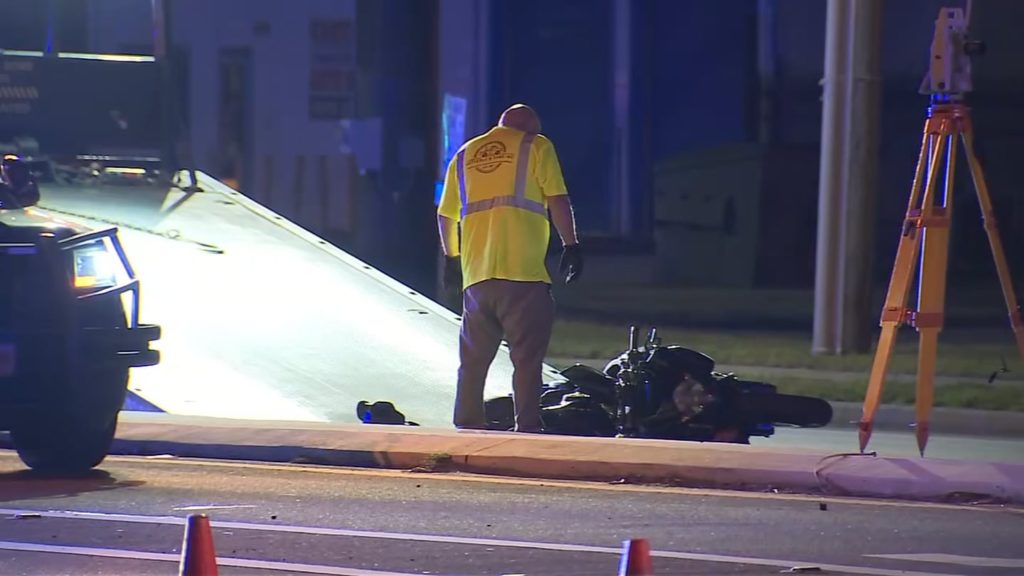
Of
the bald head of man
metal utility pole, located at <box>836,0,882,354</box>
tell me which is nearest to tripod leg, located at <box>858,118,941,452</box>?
the bald head of man

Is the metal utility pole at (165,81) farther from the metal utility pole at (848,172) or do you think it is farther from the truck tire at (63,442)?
the truck tire at (63,442)

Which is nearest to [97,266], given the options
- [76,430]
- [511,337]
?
[76,430]

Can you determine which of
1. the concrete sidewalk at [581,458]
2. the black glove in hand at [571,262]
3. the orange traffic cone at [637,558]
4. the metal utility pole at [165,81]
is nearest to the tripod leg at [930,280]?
the concrete sidewalk at [581,458]

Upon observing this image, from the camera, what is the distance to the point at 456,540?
6.82 meters

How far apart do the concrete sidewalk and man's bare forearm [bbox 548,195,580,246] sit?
3.53 feet

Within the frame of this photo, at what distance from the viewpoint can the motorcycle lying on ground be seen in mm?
10062

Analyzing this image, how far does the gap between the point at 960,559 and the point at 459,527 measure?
6.35 ft

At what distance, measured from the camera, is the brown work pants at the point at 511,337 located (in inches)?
375

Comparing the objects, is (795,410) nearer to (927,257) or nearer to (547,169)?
(927,257)

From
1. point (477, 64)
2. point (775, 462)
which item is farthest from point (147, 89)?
point (477, 64)

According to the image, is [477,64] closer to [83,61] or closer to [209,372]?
[83,61]

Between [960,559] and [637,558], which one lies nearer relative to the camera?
[637,558]

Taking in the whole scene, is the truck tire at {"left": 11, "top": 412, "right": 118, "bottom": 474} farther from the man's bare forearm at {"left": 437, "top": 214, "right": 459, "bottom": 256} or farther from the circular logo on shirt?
the circular logo on shirt

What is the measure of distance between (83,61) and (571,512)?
8.80 metres
